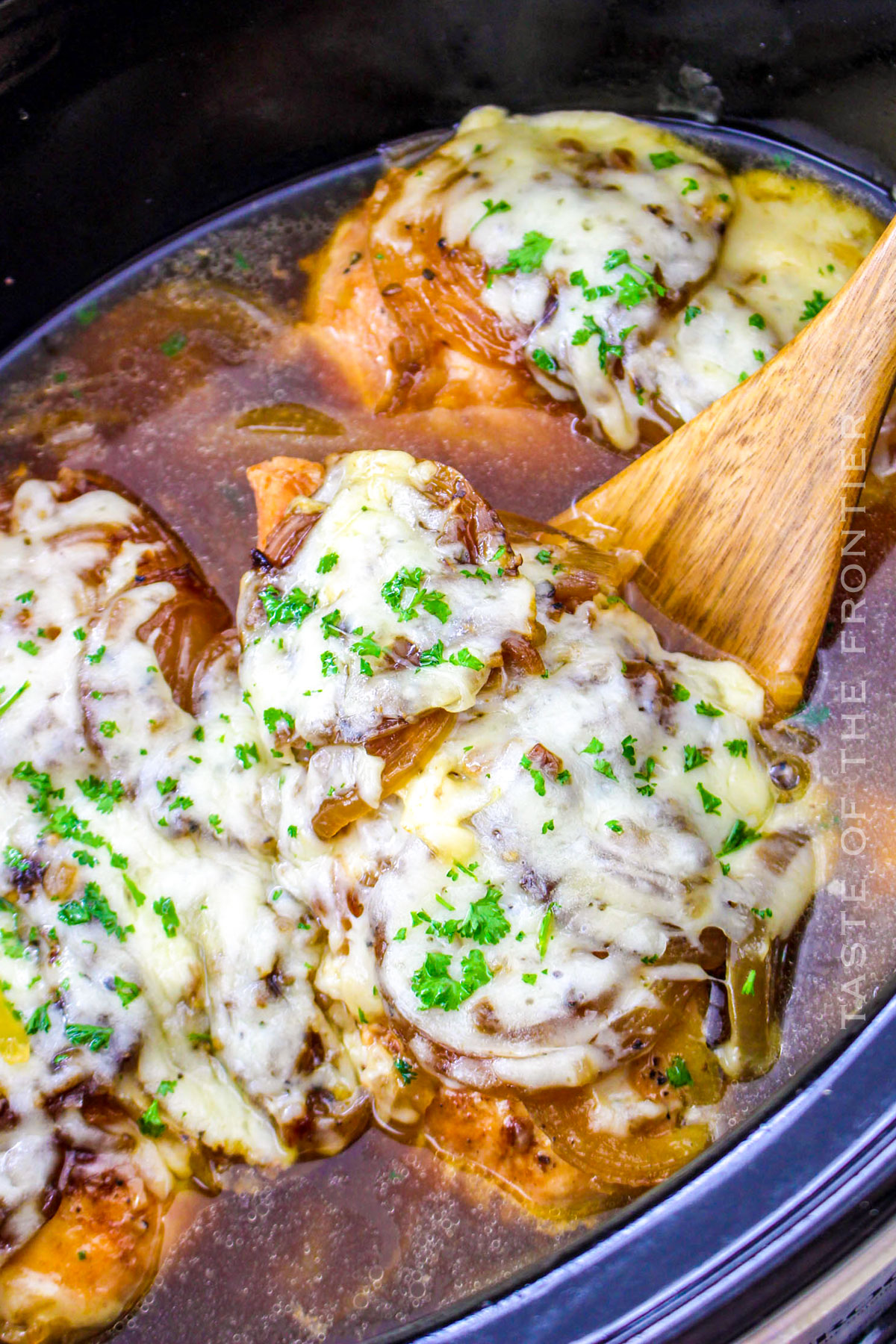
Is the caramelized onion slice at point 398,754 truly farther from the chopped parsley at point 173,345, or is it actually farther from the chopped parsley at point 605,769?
the chopped parsley at point 173,345

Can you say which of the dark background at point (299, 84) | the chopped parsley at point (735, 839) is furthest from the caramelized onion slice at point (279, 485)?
the chopped parsley at point (735, 839)

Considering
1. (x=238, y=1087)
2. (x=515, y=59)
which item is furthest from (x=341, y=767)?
(x=515, y=59)

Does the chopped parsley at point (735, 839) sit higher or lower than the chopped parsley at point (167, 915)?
higher

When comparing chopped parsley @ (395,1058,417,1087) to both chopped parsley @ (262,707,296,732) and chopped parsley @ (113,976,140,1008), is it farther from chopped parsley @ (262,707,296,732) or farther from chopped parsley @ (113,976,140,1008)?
chopped parsley @ (262,707,296,732)

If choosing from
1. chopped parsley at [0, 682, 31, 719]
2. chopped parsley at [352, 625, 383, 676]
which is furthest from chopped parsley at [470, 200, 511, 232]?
chopped parsley at [0, 682, 31, 719]

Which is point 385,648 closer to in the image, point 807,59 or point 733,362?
point 733,362

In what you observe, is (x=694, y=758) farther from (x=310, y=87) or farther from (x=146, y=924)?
(x=310, y=87)
